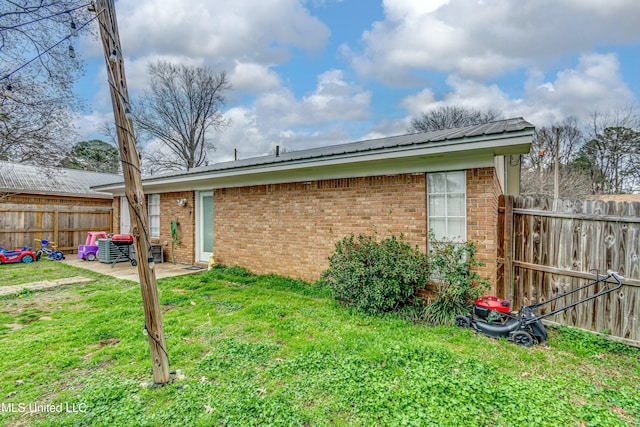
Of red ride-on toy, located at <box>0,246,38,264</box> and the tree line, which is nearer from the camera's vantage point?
red ride-on toy, located at <box>0,246,38,264</box>

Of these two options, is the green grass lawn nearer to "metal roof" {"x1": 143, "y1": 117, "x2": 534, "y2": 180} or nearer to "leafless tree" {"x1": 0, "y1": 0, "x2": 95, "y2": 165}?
"metal roof" {"x1": 143, "y1": 117, "x2": 534, "y2": 180}

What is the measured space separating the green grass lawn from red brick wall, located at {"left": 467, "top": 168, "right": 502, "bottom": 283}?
122 centimetres

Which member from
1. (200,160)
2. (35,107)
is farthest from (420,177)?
(200,160)

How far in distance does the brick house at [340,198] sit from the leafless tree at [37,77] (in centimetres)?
291

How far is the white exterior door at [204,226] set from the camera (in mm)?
9102

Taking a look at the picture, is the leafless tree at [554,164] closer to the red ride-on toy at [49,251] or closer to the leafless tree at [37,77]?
the leafless tree at [37,77]

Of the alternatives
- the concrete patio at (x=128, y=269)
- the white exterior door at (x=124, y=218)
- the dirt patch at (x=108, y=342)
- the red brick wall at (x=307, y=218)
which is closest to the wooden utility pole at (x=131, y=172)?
the dirt patch at (x=108, y=342)

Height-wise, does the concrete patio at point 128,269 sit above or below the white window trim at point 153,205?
below

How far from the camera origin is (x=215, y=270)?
8203 mm

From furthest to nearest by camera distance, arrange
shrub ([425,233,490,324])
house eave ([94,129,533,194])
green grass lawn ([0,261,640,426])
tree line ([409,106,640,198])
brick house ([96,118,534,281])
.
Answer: tree line ([409,106,640,198]), brick house ([96,118,534,281]), shrub ([425,233,490,324]), house eave ([94,129,533,194]), green grass lawn ([0,261,640,426])

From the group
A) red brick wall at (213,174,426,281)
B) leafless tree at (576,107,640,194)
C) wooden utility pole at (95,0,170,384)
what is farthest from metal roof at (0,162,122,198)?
leafless tree at (576,107,640,194)

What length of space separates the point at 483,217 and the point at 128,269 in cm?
925

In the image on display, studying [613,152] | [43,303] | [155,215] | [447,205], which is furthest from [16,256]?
[613,152]

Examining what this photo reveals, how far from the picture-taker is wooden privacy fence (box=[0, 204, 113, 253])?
11.6 m
